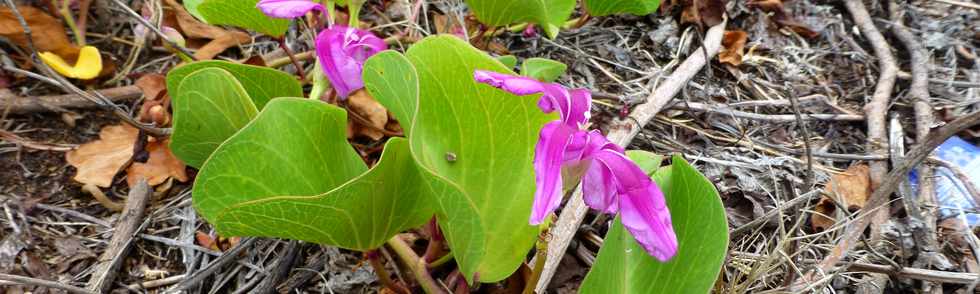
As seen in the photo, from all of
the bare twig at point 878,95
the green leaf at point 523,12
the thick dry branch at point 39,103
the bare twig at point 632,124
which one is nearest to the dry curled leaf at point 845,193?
the bare twig at point 878,95

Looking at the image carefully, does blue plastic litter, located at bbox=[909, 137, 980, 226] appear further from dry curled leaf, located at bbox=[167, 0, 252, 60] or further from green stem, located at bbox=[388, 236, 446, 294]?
dry curled leaf, located at bbox=[167, 0, 252, 60]

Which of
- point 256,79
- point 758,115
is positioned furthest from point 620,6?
point 256,79

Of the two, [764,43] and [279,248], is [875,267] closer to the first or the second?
[764,43]

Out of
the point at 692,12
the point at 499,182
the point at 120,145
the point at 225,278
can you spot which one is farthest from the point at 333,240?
the point at 692,12

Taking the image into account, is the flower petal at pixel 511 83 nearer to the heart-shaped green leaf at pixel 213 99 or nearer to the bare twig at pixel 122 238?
the heart-shaped green leaf at pixel 213 99

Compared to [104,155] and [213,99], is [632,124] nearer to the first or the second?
[213,99]

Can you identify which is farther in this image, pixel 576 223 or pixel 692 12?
pixel 692 12
